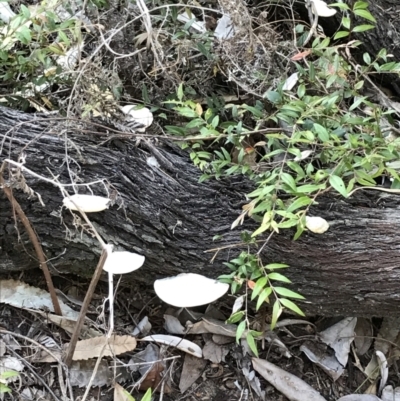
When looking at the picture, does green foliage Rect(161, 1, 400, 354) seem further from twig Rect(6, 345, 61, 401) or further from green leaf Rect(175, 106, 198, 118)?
twig Rect(6, 345, 61, 401)

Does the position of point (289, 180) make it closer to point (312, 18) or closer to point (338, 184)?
point (338, 184)

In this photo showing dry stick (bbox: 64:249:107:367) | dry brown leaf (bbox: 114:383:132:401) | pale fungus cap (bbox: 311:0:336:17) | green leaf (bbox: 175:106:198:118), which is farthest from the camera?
pale fungus cap (bbox: 311:0:336:17)

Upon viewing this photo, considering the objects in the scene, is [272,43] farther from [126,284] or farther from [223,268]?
[126,284]

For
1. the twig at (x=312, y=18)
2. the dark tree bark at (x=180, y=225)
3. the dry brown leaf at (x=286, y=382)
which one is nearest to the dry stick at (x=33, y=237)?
the dark tree bark at (x=180, y=225)

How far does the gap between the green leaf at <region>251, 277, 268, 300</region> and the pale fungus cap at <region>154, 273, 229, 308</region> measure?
88 millimetres

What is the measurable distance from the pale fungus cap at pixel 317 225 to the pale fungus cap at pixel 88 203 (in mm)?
501

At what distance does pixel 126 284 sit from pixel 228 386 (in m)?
0.42

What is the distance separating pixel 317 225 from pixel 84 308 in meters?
0.60

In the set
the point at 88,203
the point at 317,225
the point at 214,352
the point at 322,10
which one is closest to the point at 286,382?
the point at 214,352

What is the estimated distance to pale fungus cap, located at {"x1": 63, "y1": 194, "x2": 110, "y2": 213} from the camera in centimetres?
129

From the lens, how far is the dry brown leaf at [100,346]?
57.8 inches

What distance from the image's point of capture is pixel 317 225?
1.30 meters

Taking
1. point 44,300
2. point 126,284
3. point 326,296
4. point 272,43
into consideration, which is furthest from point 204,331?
point 272,43

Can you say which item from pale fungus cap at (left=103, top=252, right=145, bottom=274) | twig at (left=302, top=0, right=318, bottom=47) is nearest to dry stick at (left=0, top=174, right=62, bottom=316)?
pale fungus cap at (left=103, top=252, right=145, bottom=274)
